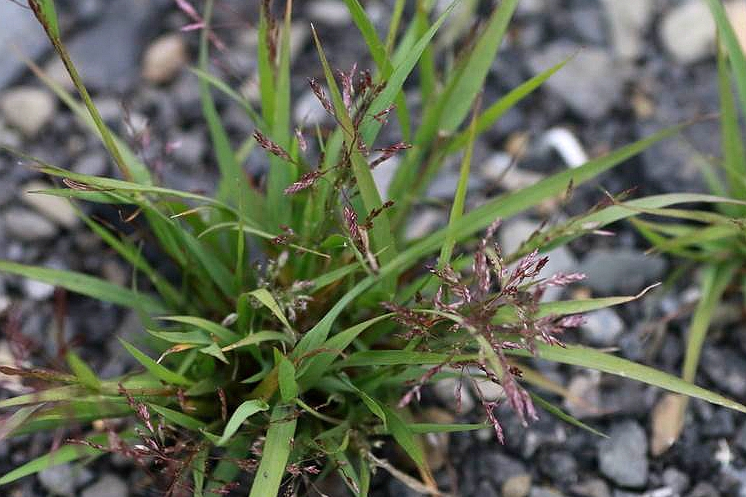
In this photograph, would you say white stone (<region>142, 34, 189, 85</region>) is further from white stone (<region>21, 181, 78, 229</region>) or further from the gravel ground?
white stone (<region>21, 181, 78, 229</region>)

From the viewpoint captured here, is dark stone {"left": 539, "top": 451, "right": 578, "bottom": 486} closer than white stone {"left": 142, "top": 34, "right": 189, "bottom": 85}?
Yes

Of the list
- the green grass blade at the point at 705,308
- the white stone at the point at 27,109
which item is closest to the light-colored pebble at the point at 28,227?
the white stone at the point at 27,109

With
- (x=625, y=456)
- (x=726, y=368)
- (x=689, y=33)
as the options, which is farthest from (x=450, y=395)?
(x=689, y=33)

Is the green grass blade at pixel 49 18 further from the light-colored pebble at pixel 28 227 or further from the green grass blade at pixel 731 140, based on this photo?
the green grass blade at pixel 731 140

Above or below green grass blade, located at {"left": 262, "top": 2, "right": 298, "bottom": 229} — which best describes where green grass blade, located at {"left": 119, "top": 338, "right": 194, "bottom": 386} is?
below

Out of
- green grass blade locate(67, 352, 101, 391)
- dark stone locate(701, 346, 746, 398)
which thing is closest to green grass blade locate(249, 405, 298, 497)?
green grass blade locate(67, 352, 101, 391)

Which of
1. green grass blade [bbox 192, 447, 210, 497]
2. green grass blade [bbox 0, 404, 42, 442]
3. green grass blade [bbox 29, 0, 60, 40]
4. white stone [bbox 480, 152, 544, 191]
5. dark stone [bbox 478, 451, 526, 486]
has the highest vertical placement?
green grass blade [bbox 29, 0, 60, 40]

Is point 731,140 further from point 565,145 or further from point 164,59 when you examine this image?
point 164,59
